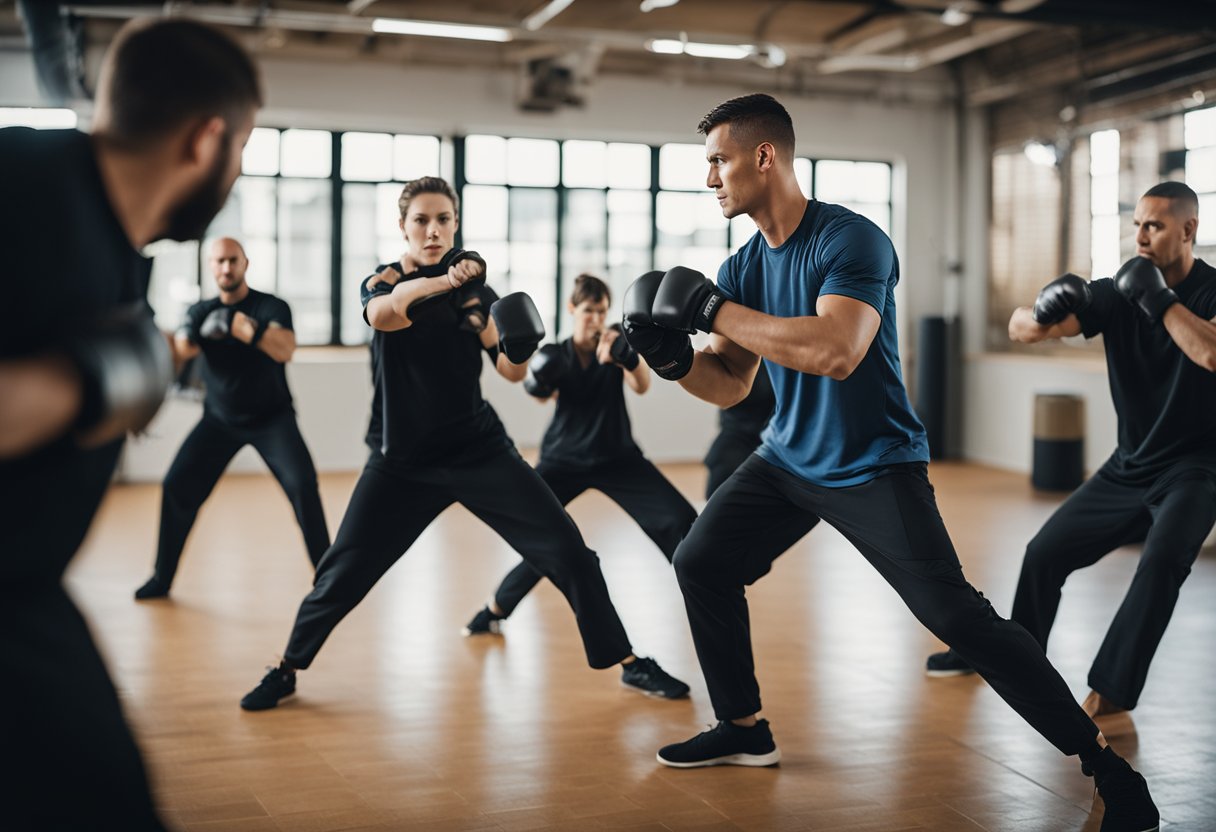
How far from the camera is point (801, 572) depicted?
6.05 meters

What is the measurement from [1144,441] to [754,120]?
1559mm

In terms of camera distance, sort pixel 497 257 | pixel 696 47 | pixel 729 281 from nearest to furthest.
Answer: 1. pixel 729 281
2. pixel 696 47
3. pixel 497 257

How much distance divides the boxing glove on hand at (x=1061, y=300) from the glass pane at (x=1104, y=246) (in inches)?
239

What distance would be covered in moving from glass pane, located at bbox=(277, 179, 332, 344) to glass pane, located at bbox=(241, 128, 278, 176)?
0.16m

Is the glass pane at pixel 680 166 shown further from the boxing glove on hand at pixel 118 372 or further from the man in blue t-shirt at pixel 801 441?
the boxing glove on hand at pixel 118 372

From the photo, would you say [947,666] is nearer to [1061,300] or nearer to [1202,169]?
[1061,300]

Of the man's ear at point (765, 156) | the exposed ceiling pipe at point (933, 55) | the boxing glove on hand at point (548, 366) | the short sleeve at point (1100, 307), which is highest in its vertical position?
the exposed ceiling pipe at point (933, 55)

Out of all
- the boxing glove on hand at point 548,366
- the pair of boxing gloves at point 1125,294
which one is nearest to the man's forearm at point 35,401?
the pair of boxing gloves at point 1125,294

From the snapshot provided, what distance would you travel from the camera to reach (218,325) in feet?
16.7

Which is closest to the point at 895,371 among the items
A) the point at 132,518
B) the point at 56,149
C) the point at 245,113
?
the point at 245,113

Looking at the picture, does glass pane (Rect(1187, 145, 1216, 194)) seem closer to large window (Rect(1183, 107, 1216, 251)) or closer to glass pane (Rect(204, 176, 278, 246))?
large window (Rect(1183, 107, 1216, 251))

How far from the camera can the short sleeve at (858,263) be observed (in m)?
2.79

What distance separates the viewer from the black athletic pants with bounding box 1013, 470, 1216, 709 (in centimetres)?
350

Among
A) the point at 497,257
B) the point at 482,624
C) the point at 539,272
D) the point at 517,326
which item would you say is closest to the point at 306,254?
the point at 497,257
